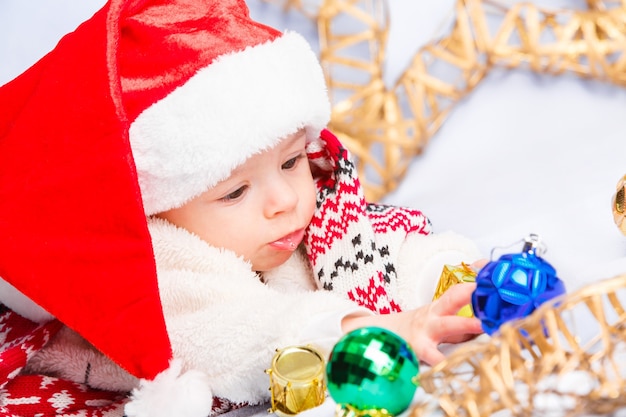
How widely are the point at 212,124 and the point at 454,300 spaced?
31 cm

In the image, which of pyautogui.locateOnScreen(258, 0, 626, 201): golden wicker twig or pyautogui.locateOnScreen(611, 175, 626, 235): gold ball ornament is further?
pyautogui.locateOnScreen(258, 0, 626, 201): golden wicker twig

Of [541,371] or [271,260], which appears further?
[271,260]

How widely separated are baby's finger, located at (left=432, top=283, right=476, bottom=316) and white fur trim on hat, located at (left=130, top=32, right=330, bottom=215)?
0.84 feet

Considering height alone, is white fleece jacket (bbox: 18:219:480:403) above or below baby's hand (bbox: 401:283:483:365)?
above

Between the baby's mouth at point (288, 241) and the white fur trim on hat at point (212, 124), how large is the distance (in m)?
0.13

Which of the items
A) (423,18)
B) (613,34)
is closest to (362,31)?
(423,18)

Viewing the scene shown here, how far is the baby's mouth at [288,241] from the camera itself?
859 mm

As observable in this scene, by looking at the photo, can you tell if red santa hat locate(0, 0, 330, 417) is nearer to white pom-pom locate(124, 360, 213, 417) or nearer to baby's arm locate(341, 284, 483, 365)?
white pom-pom locate(124, 360, 213, 417)

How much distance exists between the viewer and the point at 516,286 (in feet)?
1.77

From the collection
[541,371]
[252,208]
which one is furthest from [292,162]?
[541,371]

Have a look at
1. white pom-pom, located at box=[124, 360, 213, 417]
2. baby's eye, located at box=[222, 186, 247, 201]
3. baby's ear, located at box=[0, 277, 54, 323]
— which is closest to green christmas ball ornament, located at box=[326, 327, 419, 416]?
white pom-pom, located at box=[124, 360, 213, 417]

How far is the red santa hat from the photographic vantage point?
693 mm

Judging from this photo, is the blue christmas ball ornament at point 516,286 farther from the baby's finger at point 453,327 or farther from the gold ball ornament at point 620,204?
the gold ball ornament at point 620,204

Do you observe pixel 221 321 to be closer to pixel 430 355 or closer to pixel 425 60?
pixel 430 355
